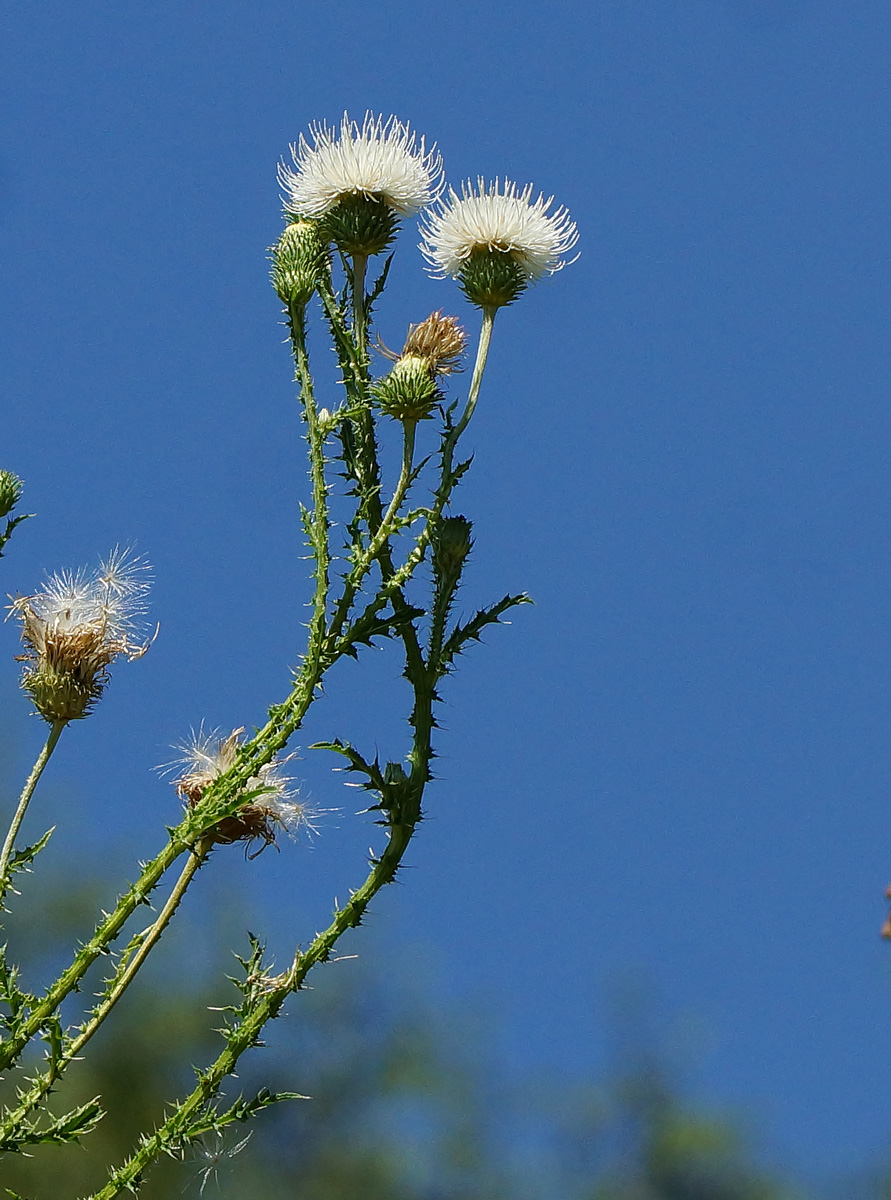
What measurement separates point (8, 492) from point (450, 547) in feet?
3.80

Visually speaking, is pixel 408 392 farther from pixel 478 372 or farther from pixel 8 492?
pixel 8 492

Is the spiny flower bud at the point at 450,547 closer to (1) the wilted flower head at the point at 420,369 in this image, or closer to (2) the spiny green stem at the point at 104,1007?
(1) the wilted flower head at the point at 420,369

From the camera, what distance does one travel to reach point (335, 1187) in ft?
51.7

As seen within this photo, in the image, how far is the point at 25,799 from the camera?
3795mm

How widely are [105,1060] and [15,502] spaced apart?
42.8 feet

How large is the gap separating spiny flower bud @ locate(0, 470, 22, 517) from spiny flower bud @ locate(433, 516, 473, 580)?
Answer: 1100mm

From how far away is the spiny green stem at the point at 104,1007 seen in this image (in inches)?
137

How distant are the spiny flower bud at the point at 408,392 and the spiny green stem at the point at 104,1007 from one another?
46.7 inches

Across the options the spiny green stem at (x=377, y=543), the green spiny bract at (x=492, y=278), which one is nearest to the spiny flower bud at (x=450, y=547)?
the spiny green stem at (x=377, y=543)

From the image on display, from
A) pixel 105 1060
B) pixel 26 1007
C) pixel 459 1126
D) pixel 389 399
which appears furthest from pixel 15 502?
pixel 459 1126

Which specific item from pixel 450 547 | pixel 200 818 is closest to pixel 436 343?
pixel 450 547

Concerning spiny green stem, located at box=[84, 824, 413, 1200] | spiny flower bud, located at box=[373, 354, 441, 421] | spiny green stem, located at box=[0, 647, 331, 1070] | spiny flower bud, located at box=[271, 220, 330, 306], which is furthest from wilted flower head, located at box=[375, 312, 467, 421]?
spiny green stem, located at box=[84, 824, 413, 1200]

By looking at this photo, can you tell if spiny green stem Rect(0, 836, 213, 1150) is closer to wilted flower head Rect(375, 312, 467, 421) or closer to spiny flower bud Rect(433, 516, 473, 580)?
spiny flower bud Rect(433, 516, 473, 580)

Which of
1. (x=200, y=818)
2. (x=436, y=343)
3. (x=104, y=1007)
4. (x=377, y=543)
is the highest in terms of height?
(x=436, y=343)
